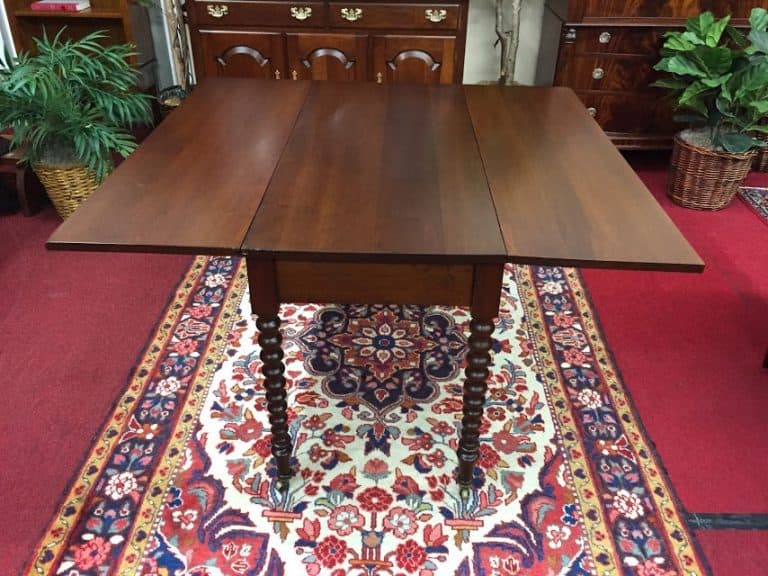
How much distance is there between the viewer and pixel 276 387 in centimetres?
156

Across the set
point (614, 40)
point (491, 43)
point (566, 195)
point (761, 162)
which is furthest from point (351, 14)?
point (761, 162)

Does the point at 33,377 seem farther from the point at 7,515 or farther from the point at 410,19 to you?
the point at 410,19

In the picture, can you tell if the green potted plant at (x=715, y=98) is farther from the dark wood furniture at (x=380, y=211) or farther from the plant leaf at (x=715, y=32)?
the dark wood furniture at (x=380, y=211)

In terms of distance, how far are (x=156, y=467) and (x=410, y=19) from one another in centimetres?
251

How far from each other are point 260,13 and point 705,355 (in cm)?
258

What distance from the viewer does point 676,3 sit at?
10.2 feet

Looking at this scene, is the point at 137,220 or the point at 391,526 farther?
the point at 391,526

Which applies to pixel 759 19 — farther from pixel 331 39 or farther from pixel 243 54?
pixel 243 54

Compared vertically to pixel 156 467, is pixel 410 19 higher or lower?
higher

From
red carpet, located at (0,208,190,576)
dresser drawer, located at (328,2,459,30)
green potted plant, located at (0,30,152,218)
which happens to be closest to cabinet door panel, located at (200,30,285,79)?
dresser drawer, located at (328,2,459,30)

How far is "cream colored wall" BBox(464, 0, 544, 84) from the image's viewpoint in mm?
3818

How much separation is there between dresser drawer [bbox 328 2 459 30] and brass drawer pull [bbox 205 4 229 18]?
52 centimetres

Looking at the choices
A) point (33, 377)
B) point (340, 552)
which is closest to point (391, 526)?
point (340, 552)

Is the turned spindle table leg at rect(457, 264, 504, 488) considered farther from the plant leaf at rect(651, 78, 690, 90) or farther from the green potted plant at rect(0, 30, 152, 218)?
the plant leaf at rect(651, 78, 690, 90)
